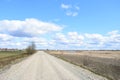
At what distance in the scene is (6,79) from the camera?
1470 cm

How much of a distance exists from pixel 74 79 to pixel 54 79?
4.36 feet

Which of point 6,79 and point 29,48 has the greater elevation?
point 29,48

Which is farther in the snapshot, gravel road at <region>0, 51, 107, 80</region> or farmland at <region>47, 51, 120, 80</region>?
farmland at <region>47, 51, 120, 80</region>

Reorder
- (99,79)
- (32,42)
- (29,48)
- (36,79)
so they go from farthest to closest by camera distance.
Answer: (32,42), (29,48), (99,79), (36,79)

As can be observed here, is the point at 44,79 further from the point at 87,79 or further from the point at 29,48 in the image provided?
the point at 29,48

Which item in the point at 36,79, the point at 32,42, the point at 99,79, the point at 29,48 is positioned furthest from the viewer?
the point at 32,42

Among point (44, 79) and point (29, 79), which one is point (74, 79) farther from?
point (29, 79)

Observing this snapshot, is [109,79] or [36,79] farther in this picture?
[109,79]

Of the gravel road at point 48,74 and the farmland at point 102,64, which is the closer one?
the gravel road at point 48,74

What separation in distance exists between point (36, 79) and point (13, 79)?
1.57 m

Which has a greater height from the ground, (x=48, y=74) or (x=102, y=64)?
(x=102, y=64)

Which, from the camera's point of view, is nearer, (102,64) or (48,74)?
(48,74)

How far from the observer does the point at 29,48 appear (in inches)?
5517

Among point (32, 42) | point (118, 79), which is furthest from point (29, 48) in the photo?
point (118, 79)
